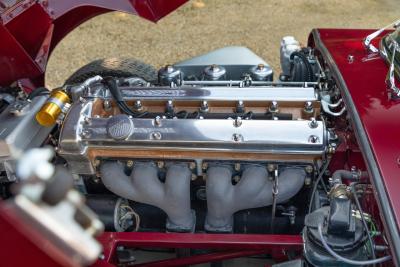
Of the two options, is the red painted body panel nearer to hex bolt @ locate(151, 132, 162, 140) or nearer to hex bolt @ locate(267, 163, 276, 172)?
hex bolt @ locate(267, 163, 276, 172)

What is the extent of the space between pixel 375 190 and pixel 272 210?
39 cm

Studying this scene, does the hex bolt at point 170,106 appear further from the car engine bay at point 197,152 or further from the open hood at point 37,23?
the open hood at point 37,23

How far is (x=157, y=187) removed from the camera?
4.97ft

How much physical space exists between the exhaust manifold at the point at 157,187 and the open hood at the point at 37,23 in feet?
1.87

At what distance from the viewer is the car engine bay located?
1456 millimetres

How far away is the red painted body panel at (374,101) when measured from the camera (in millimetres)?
1259

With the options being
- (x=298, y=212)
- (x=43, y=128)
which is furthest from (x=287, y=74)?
(x=43, y=128)

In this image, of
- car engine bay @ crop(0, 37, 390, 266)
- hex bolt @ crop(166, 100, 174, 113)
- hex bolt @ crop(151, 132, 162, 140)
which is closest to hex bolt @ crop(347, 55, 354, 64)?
car engine bay @ crop(0, 37, 390, 266)

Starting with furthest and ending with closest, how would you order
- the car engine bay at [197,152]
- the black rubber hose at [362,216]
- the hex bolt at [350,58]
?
the hex bolt at [350,58] → the car engine bay at [197,152] → the black rubber hose at [362,216]

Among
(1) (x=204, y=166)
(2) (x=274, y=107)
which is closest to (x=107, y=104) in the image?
(1) (x=204, y=166)

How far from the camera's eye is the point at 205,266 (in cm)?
171

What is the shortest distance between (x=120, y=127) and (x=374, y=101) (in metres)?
0.71

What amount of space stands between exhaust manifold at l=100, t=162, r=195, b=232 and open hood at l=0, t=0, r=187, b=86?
22.5 inches

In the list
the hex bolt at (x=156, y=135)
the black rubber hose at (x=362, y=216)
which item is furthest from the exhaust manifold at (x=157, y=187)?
the black rubber hose at (x=362, y=216)
